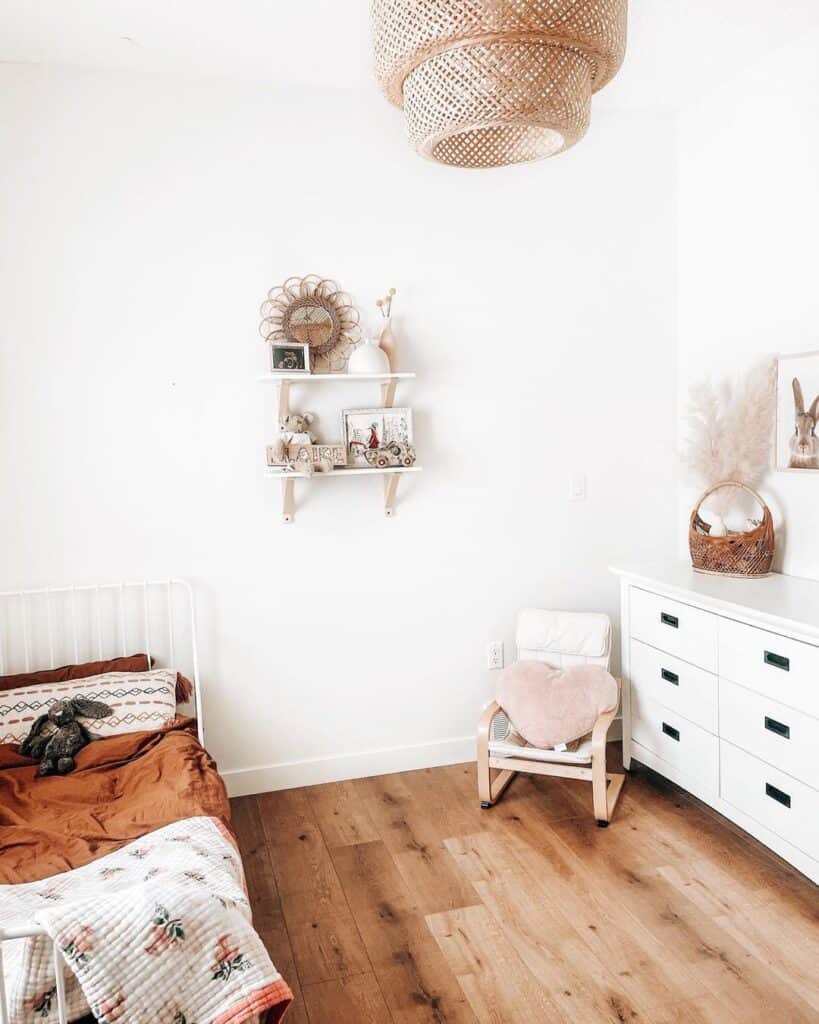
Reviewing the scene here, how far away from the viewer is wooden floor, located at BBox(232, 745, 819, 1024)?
2104 millimetres

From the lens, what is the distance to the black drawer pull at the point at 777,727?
99.3 inches

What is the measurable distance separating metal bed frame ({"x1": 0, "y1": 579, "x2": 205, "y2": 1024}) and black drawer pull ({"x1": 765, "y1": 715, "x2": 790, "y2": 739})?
6.10 feet

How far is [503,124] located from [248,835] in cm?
244

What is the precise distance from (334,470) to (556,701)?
1.16 metres

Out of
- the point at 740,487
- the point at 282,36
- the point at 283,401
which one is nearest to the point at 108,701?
the point at 283,401

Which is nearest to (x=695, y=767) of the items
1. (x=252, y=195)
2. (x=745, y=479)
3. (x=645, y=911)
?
(x=645, y=911)

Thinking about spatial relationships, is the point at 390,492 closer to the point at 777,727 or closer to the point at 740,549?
the point at 740,549

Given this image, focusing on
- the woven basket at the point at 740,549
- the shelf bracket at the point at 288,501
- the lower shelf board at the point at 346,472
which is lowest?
the woven basket at the point at 740,549

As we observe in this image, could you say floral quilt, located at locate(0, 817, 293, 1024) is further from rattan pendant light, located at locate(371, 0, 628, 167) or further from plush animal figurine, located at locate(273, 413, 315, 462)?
plush animal figurine, located at locate(273, 413, 315, 462)

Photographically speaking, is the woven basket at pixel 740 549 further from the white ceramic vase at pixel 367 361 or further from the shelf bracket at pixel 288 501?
the shelf bracket at pixel 288 501

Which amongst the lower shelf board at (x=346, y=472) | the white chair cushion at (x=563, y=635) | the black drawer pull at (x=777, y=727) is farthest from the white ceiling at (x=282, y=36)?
the black drawer pull at (x=777, y=727)

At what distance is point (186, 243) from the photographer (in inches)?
123

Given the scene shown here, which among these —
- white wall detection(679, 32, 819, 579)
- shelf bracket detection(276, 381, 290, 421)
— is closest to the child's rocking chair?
white wall detection(679, 32, 819, 579)

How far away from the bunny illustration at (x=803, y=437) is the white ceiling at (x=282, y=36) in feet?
3.88
